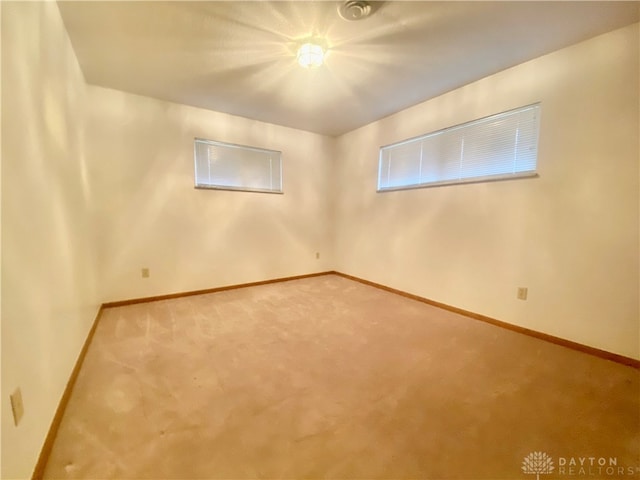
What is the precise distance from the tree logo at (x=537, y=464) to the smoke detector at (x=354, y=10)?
259 centimetres

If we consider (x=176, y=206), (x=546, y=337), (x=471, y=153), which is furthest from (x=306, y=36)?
(x=546, y=337)

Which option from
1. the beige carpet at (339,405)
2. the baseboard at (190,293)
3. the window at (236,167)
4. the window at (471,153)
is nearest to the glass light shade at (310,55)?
the window at (471,153)

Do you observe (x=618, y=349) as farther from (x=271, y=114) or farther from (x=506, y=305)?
(x=271, y=114)

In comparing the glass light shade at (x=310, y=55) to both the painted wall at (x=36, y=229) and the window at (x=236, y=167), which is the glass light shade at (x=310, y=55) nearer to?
the painted wall at (x=36, y=229)

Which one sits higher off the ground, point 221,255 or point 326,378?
point 221,255

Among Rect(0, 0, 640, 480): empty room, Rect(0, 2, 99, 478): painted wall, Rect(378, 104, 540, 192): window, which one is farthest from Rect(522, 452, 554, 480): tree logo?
Rect(378, 104, 540, 192): window

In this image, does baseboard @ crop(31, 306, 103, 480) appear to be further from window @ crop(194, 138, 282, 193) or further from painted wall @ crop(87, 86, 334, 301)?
window @ crop(194, 138, 282, 193)

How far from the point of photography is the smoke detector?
1647 mm

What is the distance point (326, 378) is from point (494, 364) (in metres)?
1.23

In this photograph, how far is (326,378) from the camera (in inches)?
65.9

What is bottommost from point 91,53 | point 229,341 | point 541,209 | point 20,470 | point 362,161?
point 229,341

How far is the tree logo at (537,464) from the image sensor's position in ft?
3.55

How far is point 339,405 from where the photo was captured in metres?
1.43

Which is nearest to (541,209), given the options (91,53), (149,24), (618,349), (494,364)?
(618,349)
